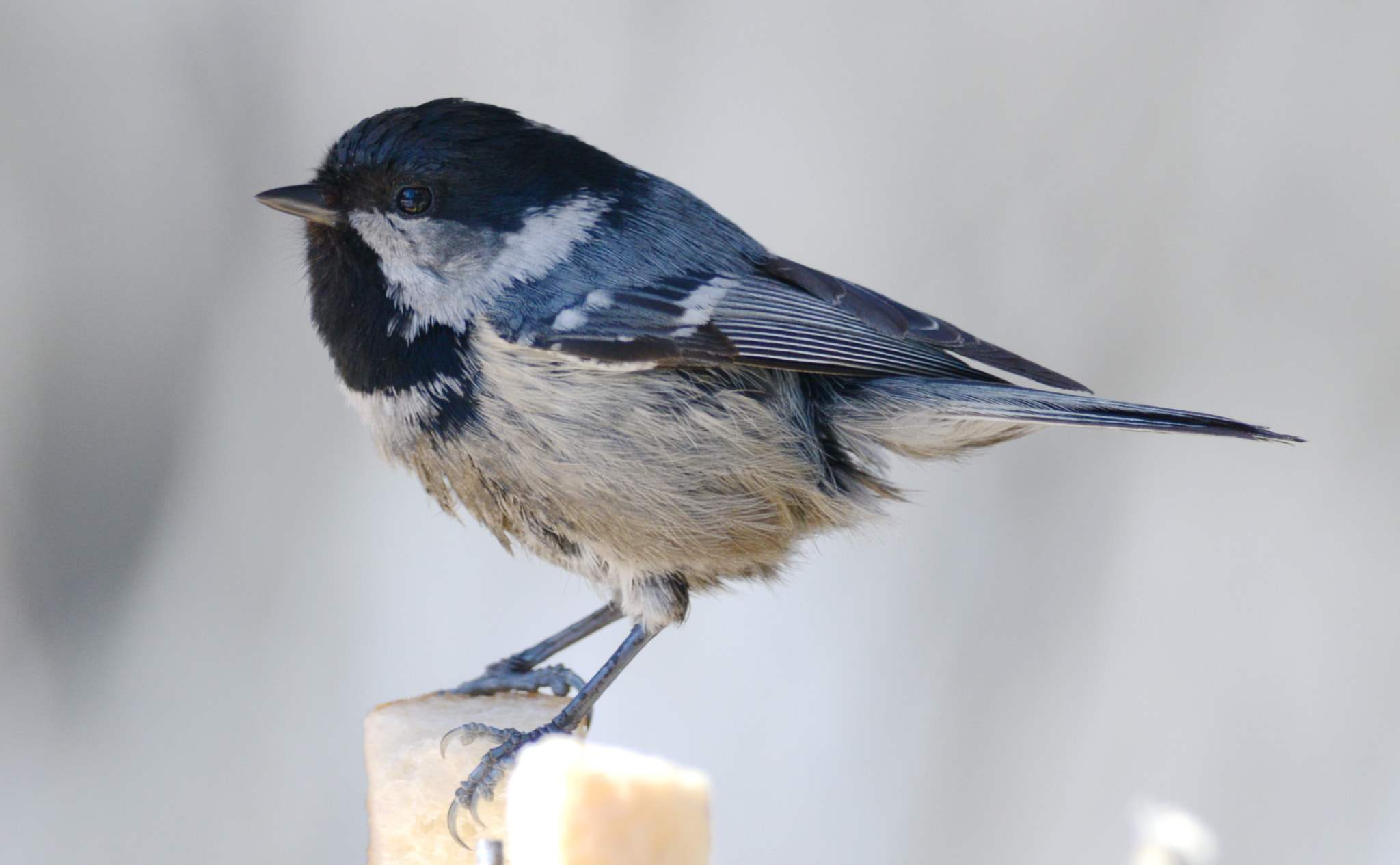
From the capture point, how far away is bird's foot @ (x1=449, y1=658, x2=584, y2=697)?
3.71 feet

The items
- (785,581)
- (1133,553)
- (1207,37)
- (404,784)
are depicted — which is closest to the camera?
(404,784)

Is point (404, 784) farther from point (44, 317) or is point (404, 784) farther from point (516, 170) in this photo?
point (44, 317)

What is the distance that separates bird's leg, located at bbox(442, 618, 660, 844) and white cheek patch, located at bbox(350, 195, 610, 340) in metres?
0.36

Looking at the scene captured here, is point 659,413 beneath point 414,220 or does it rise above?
beneath

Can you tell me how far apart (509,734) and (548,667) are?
249 mm

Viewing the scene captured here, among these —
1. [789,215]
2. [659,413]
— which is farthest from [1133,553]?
[659,413]

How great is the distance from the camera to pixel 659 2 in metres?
1.73

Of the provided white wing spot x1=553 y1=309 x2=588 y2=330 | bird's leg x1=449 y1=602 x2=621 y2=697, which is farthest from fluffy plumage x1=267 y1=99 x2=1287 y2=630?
bird's leg x1=449 y1=602 x2=621 y2=697

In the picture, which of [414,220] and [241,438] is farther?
[241,438]

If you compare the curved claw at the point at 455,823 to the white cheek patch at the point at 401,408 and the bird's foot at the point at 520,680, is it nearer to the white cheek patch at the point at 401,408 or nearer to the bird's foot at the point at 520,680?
the bird's foot at the point at 520,680

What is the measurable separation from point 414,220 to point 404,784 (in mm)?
520

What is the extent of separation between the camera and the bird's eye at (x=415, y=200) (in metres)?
0.97

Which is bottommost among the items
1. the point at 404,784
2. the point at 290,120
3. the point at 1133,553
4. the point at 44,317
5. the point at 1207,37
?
the point at 404,784

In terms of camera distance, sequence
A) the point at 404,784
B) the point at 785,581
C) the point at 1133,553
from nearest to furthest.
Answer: the point at 404,784 → the point at 785,581 → the point at 1133,553
